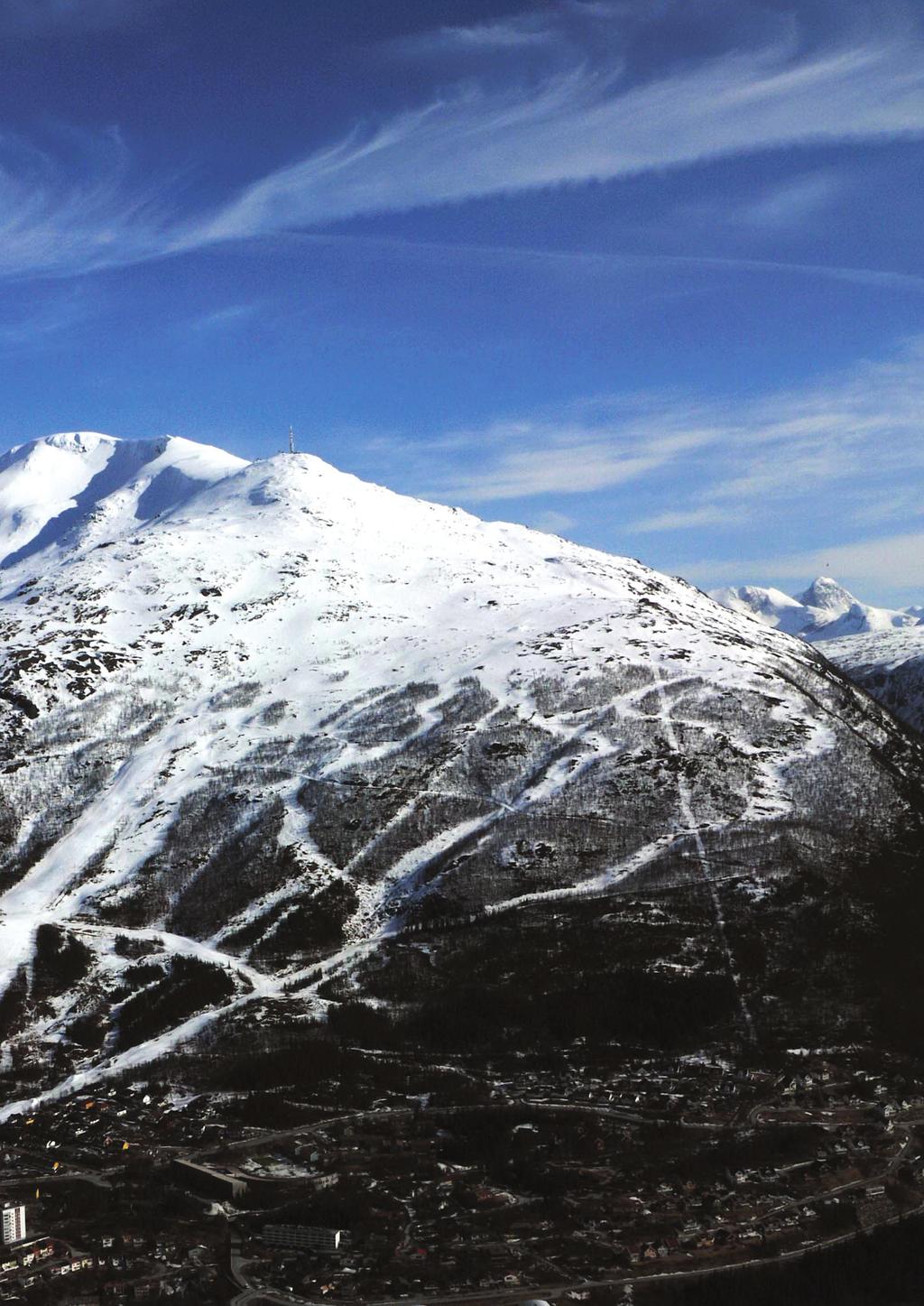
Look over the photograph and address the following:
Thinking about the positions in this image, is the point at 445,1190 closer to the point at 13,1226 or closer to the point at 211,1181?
the point at 211,1181

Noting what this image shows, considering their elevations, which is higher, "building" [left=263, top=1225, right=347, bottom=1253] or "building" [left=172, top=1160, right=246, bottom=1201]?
"building" [left=172, top=1160, right=246, bottom=1201]

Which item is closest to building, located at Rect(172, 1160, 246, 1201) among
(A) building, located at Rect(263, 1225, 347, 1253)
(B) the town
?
(B) the town

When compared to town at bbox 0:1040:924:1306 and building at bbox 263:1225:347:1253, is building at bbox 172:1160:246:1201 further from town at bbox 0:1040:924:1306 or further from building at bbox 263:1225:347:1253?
building at bbox 263:1225:347:1253

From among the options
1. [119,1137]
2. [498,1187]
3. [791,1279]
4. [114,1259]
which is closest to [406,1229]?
[498,1187]

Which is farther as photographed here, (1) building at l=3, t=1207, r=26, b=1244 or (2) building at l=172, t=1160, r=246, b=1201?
(2) building at l=172, t=1160, r=246, b=1201

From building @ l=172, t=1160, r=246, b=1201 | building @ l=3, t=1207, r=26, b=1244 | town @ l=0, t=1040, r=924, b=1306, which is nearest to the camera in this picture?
town @ l=0, t=1040, r=924, b=1306

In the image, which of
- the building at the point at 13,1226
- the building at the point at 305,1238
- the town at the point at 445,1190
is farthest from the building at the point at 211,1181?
the building at the point at 13,1226
